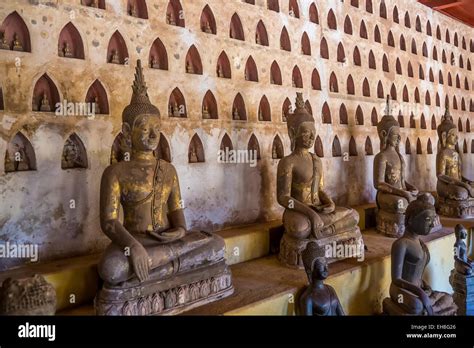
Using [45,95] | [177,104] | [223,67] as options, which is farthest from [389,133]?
[45,95]

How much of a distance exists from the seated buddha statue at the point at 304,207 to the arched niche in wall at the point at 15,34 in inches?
111

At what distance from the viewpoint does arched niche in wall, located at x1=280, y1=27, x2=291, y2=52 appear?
599 cm

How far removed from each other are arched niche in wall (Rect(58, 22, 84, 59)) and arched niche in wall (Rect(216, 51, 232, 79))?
68.8 inches

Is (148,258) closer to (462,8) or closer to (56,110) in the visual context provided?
(56,110)

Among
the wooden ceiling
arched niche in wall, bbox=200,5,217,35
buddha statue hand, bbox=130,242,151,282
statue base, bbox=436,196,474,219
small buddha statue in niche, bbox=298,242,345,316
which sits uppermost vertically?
the wooden ceiling

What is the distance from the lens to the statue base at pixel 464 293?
4792mm

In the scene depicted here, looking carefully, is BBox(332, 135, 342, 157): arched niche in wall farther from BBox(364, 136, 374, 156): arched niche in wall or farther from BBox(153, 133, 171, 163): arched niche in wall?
BBox(153, 133, 171, 163): arched niche in wall

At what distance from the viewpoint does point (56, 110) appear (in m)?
3.95

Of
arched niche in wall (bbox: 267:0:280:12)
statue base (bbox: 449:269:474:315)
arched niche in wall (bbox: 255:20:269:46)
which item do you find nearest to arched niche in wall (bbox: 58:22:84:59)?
arched niche in wall (bbox: 255:20:269:46)

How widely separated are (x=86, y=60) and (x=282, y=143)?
2837 mm

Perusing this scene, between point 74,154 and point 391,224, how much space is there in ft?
13.4

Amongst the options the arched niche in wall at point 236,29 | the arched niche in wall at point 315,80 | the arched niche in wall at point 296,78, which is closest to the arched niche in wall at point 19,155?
the arched niche in wall at point 236,29

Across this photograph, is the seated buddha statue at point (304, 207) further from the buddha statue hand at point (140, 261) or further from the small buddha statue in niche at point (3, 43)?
the small buddha statue in niche at point (3, 43)

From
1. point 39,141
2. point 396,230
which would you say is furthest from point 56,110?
point 396,230
